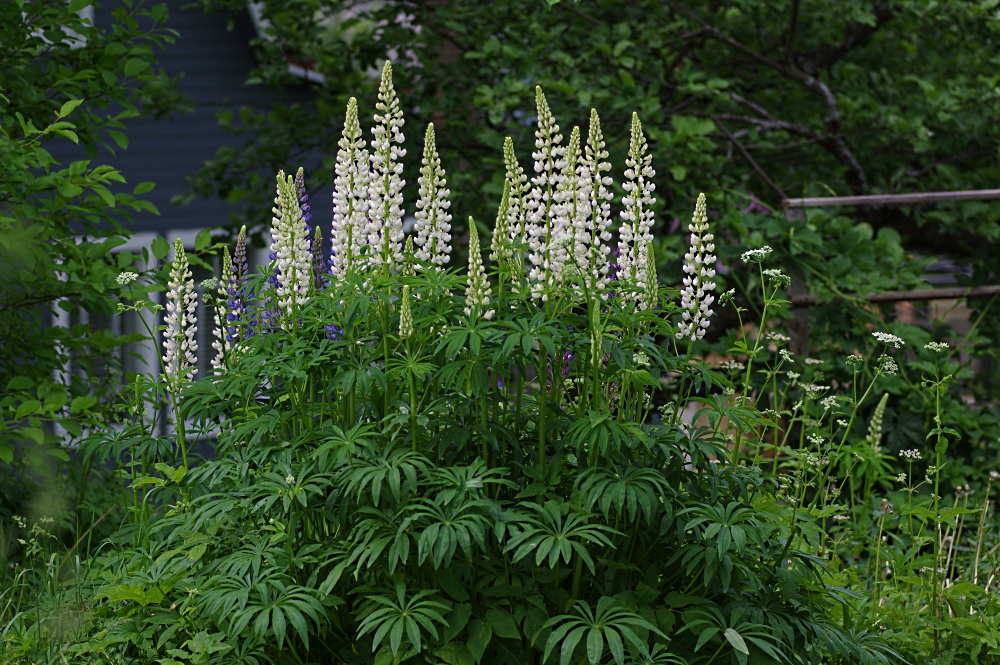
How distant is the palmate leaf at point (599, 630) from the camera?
253 centimetres

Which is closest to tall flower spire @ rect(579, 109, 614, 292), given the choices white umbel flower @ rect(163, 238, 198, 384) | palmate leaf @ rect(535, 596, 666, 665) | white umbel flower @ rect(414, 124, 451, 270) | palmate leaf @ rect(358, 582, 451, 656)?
white umbel flower @ rect(414, 124, 451, 270)

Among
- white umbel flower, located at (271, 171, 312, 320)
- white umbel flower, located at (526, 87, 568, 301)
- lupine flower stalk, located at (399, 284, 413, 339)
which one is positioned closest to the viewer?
lupine flower stalk, located at (399, 284, 413, 339)

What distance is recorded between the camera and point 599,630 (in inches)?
103

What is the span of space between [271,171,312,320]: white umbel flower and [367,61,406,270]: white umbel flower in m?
0.24

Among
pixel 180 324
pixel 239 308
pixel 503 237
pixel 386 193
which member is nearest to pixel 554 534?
pixel 503 237

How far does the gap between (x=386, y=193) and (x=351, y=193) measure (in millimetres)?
139

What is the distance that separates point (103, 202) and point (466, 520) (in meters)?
3.33

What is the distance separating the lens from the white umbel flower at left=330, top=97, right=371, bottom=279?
3146 millimetres

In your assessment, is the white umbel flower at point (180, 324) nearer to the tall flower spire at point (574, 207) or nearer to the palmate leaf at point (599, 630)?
the tall flower spire at point (574, 207)

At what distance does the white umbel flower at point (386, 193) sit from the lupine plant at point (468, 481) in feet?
0.04

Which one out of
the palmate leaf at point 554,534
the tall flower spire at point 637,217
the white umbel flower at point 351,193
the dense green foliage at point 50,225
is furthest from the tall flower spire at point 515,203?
the dense green foliage at point 50,225

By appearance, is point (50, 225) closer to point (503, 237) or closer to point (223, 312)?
point (223, 312)

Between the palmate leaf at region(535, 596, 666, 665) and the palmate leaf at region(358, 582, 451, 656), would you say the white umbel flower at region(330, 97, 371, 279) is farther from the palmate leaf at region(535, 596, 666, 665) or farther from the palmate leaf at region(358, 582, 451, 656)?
the palmate leaf at region(535, 596, 666, 665)

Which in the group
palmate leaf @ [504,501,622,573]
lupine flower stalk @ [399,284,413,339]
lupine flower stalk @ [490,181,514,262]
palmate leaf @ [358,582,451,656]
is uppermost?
lupine flower stalk @ [490,181,514,262]
